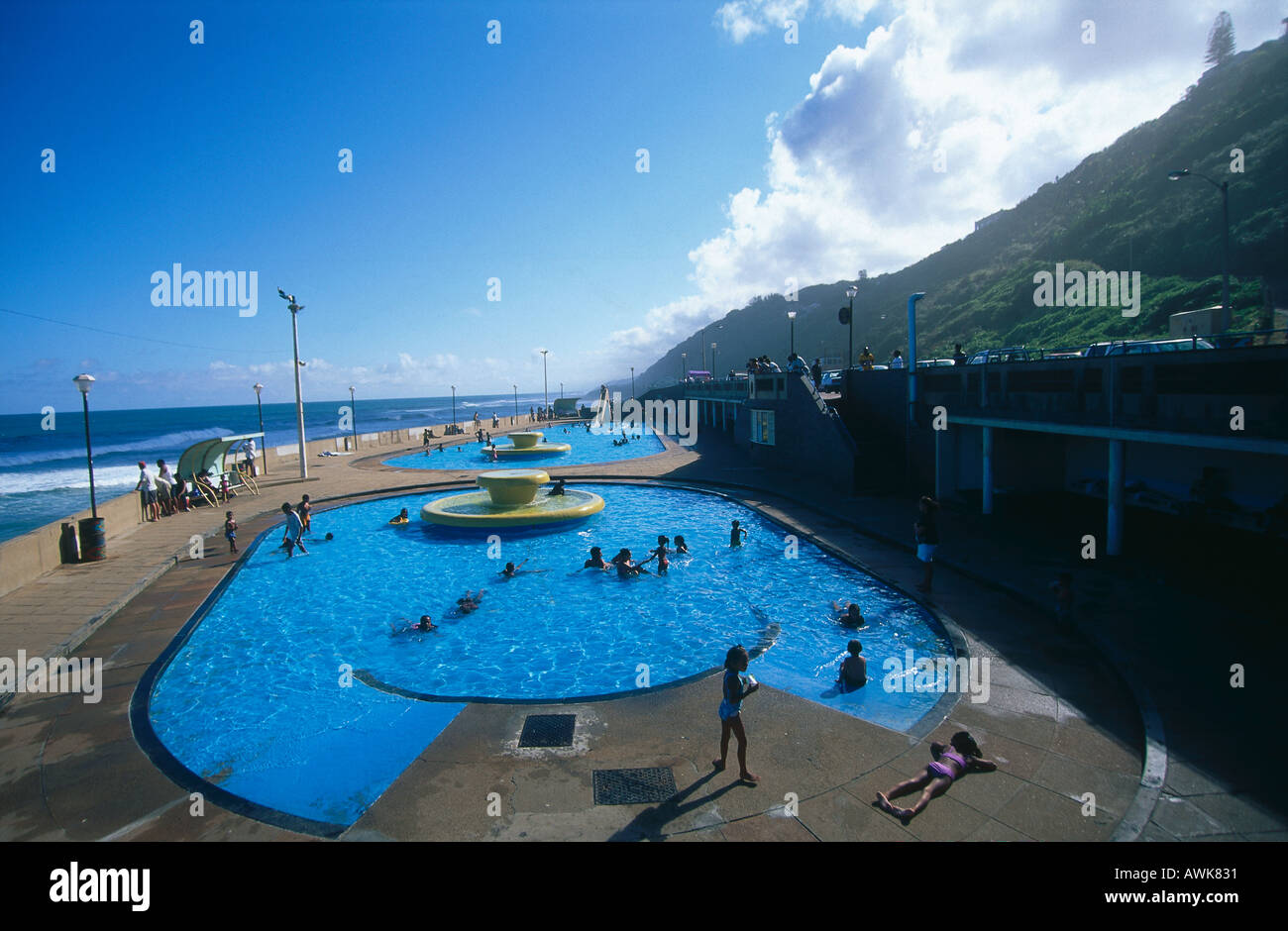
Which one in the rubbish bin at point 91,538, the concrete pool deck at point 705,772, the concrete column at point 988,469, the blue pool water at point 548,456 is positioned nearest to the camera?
the concrete pool deck at point 705,772

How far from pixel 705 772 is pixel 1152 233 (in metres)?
86.7

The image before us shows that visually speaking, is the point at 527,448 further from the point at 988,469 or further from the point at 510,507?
the point at 988,469

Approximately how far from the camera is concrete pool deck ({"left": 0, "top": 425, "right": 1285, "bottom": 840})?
540cm

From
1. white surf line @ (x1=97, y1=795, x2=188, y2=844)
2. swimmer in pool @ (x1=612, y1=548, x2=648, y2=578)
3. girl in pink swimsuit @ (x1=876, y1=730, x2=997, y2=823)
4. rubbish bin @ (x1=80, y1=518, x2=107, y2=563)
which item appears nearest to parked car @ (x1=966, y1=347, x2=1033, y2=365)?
swimmer in pool @ (x1=612, y1=548, x2=648, y2=578)

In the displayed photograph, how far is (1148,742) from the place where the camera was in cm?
636

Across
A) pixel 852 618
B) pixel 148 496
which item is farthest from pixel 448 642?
pixel 148 496

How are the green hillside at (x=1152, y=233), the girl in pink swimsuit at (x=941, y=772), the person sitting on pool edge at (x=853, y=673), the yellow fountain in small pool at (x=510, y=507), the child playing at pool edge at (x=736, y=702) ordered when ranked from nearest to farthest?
the girl in pink swimsuit at (x=941, y=772)
the child playing at pool edge at (x=736, y=702)
the person sitting on pool edge at (x=853, y=673)
the yellow fountain in small pool at (x=510, y=507)
the green hillside at (x=1152, y=233)

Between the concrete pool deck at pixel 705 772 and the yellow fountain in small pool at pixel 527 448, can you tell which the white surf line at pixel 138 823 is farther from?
the yellow fountain in small pool at pixel 527 448

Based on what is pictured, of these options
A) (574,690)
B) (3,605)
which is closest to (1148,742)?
(574,690)

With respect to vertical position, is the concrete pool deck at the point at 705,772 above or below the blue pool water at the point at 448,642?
above

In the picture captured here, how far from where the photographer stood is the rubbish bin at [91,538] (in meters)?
15.2

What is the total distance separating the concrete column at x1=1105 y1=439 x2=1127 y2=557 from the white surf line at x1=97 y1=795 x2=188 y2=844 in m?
16.3

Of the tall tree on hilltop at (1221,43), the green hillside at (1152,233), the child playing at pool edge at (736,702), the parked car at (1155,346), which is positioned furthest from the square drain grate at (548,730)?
the tall tree on hilltop at (1221,43)

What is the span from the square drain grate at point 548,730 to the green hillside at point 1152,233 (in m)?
20.0
